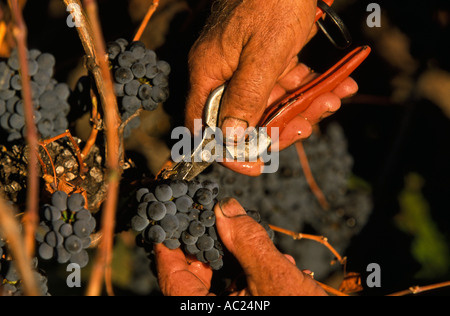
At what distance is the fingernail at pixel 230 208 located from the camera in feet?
3.00

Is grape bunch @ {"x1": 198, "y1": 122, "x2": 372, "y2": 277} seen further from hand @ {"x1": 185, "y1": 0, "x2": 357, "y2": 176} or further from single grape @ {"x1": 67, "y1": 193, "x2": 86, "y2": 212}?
single grape @ {"x1": 67, "y1": 193, "x2": 86, "y2": 212}

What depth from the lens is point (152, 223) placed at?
0.88 m

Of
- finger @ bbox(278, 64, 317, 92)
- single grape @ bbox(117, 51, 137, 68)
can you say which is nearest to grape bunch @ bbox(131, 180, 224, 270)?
single grape @ bbox(117, 51, 137, 68)

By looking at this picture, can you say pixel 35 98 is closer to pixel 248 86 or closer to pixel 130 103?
pixel 130 103

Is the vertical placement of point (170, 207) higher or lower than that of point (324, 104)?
lower

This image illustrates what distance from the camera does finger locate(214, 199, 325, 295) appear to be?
85cm

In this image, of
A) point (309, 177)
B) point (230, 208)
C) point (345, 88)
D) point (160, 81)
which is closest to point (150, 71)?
point (160, 81)

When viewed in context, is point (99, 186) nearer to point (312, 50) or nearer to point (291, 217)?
point (291, 217)

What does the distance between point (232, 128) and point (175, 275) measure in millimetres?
428

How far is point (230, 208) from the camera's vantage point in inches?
36.3

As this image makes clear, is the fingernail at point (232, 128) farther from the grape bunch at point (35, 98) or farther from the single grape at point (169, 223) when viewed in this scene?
the grape bunch at point (35, 98)

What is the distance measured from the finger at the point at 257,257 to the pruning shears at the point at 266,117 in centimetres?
17

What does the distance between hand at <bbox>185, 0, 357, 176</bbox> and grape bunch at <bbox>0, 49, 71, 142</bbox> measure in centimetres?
39
